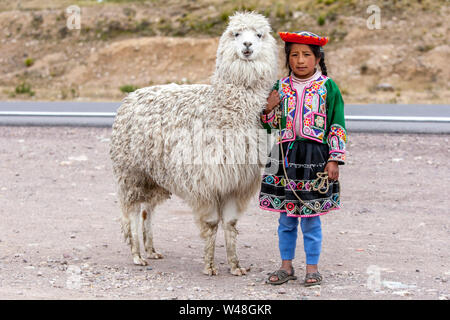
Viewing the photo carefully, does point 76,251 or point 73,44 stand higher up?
point 73,44

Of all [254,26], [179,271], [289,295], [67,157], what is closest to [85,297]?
[179,271]

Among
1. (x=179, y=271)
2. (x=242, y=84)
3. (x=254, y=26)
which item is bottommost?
(x=179, y=271)

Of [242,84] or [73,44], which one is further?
[73,44]

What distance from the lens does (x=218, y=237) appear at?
6.57m

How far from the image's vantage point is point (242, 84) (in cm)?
478

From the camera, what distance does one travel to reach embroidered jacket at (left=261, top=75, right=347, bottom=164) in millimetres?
4578

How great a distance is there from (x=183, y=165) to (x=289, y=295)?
1.22 m

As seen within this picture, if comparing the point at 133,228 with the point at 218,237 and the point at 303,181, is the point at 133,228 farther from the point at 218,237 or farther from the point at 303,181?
the point at 303,181

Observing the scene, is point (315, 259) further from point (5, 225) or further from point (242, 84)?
point (5, 225)

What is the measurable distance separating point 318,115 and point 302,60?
1.30ft

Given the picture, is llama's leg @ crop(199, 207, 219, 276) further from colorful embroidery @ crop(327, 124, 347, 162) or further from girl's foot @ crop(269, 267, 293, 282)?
colorful embroidery @ crop(327, 124, 347, 162)

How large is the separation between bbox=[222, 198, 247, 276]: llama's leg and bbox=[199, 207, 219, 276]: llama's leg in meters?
0.07

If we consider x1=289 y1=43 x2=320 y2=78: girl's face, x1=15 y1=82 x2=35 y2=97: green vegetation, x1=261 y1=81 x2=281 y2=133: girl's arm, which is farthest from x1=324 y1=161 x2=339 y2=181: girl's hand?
x1=15 y1=82 x2=35 y2=97: green vegetation

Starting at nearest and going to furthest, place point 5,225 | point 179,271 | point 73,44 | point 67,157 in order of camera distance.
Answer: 1. point 179,271
2. point 5,225
3. point 67,157
4. point 73,44
